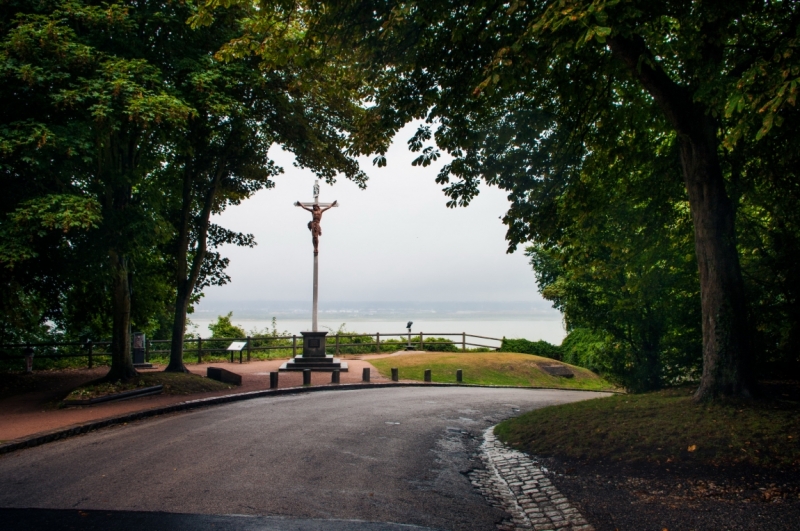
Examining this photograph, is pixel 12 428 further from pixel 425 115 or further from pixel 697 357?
pixel 697 357

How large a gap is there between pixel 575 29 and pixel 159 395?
12913 mm

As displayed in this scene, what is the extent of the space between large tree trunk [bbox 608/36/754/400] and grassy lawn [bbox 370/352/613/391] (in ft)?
46.4

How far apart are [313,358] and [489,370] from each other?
746 cm

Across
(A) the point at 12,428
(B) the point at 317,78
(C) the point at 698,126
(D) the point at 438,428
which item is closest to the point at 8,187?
(A) the point at 12,428

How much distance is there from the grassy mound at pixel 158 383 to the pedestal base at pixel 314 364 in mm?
6132

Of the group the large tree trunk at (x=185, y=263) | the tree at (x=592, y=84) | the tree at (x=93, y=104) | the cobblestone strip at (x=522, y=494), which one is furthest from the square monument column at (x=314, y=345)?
the cobblestone strip at (x=522, y=494)

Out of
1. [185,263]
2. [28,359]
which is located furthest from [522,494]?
[28,359]

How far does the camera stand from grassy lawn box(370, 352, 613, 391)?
23.2 metres

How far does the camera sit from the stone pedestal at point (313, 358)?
23.2 metres

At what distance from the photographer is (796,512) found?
5121 millimetres

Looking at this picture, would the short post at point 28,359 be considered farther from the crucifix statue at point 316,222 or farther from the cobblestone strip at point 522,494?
the cobblestone strip at point 522,494

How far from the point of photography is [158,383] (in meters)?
15.2

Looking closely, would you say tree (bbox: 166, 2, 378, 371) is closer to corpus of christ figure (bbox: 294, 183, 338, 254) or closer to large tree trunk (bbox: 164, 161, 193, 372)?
large tree trunk (bbox: 164, 161, 193, 372)

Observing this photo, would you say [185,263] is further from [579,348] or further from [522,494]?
[579,348]
